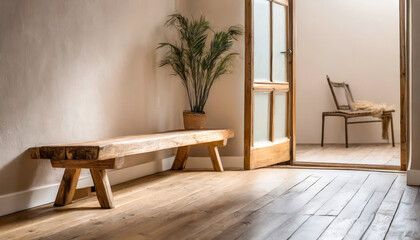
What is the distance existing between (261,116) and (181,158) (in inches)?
35.2

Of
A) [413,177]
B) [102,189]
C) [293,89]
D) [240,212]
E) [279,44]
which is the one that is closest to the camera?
[240,212]

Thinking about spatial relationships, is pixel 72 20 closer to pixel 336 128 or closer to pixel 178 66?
pixel 178 66

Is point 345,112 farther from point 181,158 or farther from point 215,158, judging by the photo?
point 181,158

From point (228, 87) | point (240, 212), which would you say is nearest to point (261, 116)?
point (228, 87)

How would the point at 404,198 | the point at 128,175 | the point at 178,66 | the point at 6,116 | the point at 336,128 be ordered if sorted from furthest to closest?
the point at 336,128, the point at 178,66, the point at 128,175, the point at 404,198, the point at 6,116

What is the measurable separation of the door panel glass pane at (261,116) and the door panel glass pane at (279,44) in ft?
0.85

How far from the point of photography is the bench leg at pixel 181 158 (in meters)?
5.30

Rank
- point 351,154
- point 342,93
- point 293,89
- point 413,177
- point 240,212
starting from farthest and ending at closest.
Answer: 1. point 342,93
2. point 351,154
3. point 293,89
4. point 413,177
5. point 240,212

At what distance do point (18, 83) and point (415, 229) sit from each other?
2429mm

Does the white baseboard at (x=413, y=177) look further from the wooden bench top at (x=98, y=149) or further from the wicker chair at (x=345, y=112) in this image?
the wicker chair at (x=345, y=112)

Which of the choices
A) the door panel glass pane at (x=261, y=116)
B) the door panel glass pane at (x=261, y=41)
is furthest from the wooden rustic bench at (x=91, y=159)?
the door panel glass pane at (x=261, y=41)

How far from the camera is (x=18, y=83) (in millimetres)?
3389

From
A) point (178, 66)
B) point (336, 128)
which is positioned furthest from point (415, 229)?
point (336, 128)

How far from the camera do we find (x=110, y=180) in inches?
173
